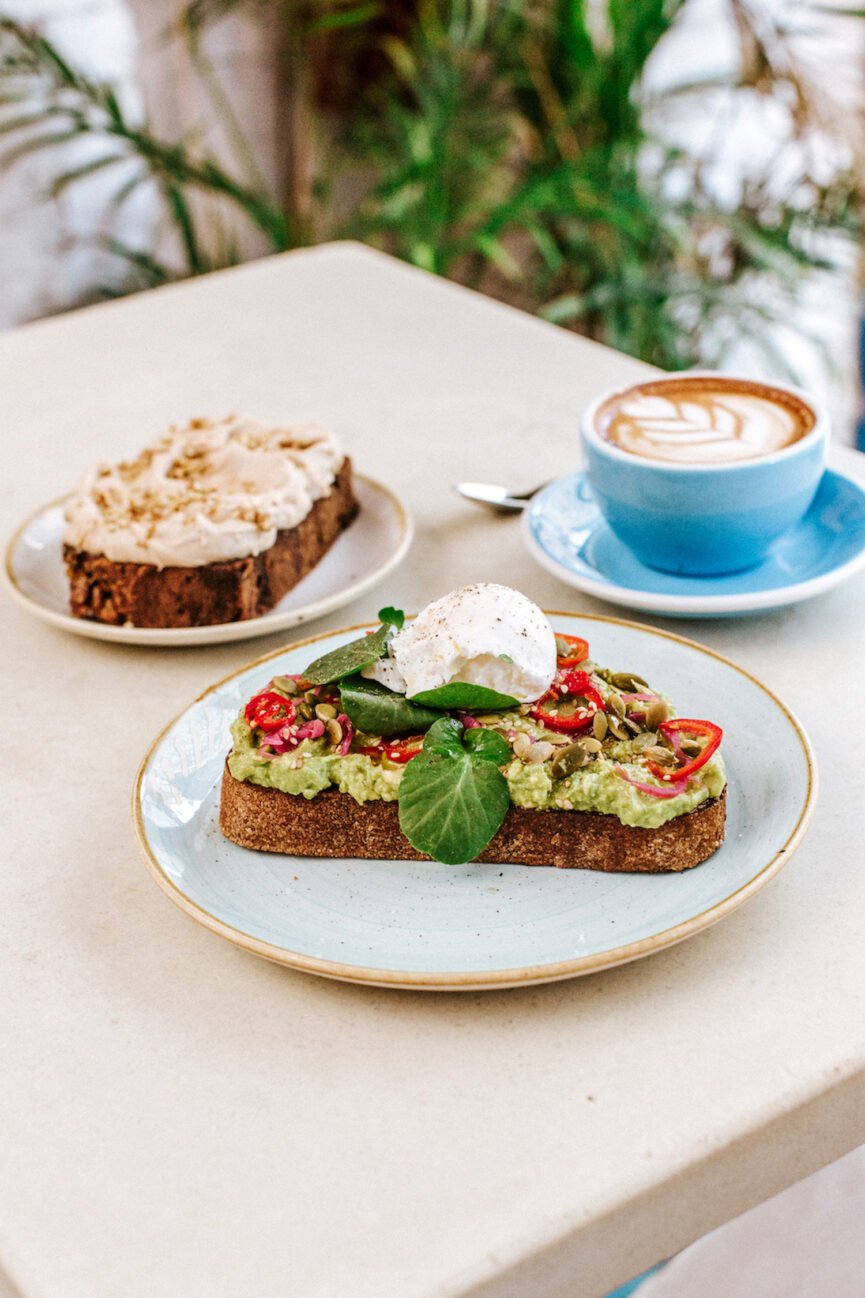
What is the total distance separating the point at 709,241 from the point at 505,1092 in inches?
125

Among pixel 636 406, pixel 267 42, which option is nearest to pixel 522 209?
pixel 267 42

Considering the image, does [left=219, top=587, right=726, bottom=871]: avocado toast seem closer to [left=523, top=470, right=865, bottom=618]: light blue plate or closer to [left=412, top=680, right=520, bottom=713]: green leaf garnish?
[left=412, top=680, right=520, bottom=713]: green leaf garnish

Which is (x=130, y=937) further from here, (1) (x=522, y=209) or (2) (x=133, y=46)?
(2) (x=133, y=46)

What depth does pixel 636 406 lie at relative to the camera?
4.38 ft

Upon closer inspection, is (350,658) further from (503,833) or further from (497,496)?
(497,496)

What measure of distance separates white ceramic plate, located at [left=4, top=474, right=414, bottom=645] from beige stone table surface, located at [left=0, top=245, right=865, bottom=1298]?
2.0 inches

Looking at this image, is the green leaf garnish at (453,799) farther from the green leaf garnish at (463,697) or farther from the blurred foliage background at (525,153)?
the blurred foliage background at (525,153)

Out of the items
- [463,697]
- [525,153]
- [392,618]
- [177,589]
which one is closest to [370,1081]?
[463,697]

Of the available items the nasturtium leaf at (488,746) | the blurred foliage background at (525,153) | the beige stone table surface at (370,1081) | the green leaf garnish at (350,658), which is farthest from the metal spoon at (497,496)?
the blurred foliage background at (525,153)

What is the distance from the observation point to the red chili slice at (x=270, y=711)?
3.13 ft

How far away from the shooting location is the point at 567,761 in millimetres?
890

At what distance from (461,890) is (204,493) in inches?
21.6

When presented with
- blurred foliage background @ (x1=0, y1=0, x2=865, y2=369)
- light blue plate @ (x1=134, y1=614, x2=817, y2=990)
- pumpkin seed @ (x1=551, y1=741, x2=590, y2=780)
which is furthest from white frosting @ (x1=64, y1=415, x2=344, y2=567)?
blurred foliage background @ (x1=0, y1=0, x2=865, y2=369)

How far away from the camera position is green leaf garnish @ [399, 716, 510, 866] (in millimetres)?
876
